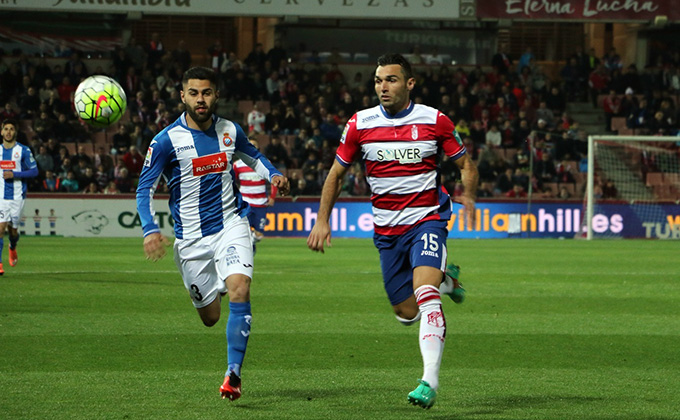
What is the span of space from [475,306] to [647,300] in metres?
2.27

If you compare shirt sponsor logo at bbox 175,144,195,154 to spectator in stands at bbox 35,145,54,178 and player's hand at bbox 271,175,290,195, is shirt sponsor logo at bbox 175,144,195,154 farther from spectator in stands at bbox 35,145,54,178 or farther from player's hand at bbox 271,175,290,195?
spectator in stands at bbox 35,145,54,178

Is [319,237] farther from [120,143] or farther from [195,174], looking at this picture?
[120,143]

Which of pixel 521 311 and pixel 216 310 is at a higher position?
pixel 216 310

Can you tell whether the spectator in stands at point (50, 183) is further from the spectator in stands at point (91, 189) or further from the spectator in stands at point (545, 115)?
the spectator in stands at point (545, 115)

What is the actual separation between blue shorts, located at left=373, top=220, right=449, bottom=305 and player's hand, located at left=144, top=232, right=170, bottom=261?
1.35m

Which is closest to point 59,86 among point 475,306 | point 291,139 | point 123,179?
point 123,179

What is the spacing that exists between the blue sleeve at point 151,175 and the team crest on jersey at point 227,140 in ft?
1.28

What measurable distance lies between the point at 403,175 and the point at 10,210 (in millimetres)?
10201

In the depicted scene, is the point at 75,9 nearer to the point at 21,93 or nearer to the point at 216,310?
the point at 21,93

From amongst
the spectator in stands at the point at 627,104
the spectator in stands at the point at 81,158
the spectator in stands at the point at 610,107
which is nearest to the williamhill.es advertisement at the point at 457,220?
the spectator in stands at the point at 81,158

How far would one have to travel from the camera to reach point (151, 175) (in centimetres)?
675

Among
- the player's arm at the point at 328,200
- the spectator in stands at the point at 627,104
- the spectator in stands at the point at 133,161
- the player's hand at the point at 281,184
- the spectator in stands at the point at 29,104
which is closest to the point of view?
the player's arm at the point at 328,200

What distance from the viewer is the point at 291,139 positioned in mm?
28672

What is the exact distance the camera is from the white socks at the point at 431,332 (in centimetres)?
573
